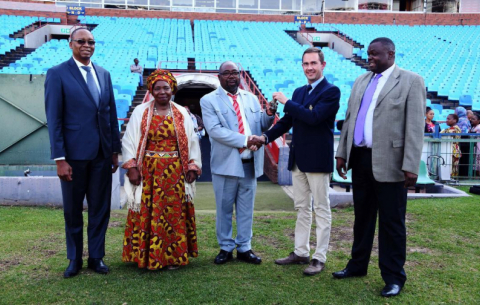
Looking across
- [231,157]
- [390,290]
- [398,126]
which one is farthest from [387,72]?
[390,290]

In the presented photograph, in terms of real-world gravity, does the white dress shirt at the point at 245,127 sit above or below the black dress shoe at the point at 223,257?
above

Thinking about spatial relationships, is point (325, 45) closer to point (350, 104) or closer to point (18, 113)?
point (18, 113)

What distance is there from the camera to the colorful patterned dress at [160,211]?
368 centimetres

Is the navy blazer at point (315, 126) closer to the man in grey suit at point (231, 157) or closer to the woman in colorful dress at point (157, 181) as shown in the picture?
the man in grey suit at point (231, 157)

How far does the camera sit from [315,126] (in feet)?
12.3

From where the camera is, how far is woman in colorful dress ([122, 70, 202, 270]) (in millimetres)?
3693

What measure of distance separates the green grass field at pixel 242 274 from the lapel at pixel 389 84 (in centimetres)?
151

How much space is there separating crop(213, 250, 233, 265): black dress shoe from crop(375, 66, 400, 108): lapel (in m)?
1.93

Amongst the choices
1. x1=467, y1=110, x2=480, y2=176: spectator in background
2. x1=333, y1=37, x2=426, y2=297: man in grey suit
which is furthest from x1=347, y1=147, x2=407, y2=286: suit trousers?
x1=467, y1=110, x2=480, y2=176: spectator in background

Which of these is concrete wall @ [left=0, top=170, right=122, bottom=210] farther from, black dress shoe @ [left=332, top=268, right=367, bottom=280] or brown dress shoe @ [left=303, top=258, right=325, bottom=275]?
black dress shoe @ [left=332, top=268, right=367, bottom=280]

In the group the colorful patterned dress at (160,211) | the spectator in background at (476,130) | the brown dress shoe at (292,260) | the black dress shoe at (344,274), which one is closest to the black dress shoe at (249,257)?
the brown dress shoe at (292,260)

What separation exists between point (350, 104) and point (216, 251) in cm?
200

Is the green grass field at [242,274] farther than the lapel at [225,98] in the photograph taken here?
No

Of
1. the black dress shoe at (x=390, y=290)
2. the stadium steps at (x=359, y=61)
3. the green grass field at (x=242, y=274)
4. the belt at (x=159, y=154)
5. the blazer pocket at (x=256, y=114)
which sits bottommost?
the green grass field at (x=242, y=274)
